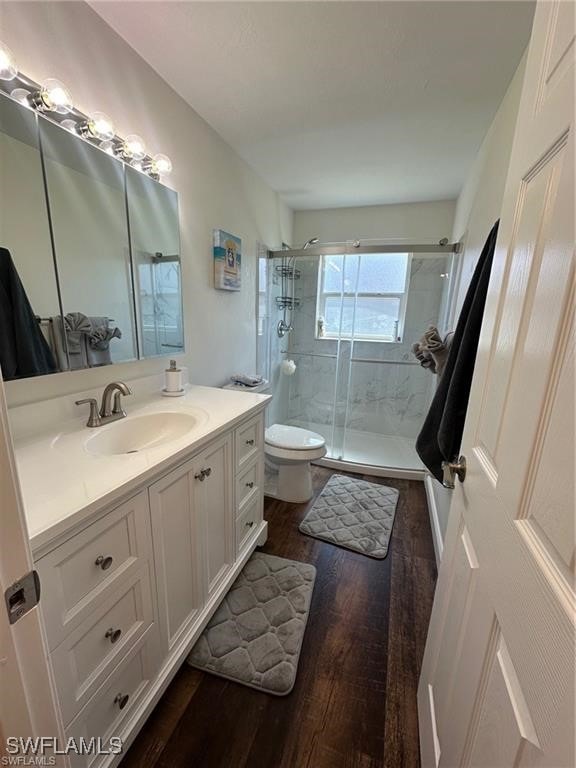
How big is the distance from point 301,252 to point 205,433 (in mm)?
2156

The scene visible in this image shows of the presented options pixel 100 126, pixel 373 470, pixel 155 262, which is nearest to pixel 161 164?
pixel 100 126

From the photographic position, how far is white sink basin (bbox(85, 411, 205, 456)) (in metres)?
1.20

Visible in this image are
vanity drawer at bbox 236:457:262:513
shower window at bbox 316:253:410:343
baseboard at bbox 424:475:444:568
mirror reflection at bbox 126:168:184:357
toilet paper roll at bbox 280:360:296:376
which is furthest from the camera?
toilet paper roll at bbox 280:360:296:376

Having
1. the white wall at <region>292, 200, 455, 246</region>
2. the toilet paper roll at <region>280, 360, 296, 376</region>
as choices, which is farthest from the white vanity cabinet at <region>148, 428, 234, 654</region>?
the white wall at <region>292, 200, 455, 246</region>

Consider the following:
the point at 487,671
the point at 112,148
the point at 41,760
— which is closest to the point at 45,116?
the point at 112,148

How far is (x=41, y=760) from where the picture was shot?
0.52m

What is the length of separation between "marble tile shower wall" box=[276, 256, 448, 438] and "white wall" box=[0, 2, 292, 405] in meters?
0.89

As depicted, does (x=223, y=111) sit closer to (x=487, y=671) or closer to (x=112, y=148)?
(x=112, y=148)

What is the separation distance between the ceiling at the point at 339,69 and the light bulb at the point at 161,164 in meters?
0.36

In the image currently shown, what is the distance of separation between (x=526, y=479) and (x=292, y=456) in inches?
69.9

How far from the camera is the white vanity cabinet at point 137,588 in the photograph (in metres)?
0.75

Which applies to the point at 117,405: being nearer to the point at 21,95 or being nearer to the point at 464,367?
the point at 21,95

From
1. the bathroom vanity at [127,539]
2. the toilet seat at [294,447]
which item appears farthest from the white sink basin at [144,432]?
the toilet seat at [294,447]
